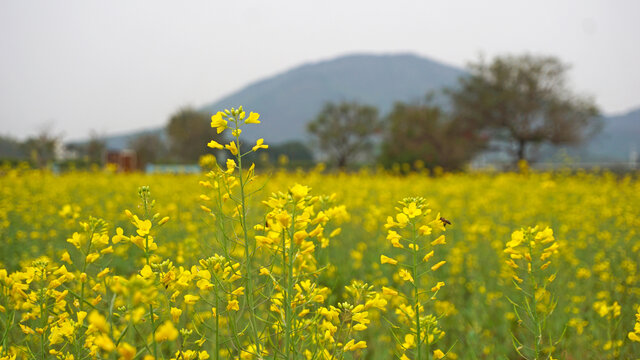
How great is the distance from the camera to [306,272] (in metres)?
2.06

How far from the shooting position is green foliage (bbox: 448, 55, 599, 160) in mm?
29125

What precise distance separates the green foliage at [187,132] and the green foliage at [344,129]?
13.1 meters

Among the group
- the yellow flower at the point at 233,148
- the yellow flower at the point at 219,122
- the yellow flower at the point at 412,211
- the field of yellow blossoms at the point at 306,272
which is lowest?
the field of yellow blossoms at the point at 306,272

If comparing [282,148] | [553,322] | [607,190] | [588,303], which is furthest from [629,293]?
[282,148]

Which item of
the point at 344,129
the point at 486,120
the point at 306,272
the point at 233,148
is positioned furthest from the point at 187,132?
the point at 233,148

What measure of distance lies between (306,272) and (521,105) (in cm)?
3045

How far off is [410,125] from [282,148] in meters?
55.6

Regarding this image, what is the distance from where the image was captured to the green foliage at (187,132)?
50531 mm

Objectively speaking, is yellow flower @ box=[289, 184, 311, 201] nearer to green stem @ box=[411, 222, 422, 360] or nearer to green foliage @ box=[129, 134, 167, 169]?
green stem @ box=[411, 222, 422, 360]

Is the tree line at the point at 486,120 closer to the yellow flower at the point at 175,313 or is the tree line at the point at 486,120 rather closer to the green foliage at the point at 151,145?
the yellow flower at the point at 175,313

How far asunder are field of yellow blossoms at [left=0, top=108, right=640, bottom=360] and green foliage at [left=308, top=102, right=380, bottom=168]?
142ft

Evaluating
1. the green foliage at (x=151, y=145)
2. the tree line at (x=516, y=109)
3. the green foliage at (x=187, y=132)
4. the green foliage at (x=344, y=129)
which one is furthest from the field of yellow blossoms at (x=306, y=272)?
the green foliage at (x=151, y=145)

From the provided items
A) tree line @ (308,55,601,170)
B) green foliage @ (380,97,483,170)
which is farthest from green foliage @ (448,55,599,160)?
green foliage @ (380,97,483,170)

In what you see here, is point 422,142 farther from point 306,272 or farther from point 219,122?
point 219,122
